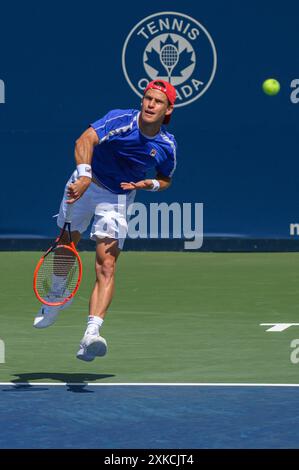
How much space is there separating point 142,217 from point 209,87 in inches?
59.5

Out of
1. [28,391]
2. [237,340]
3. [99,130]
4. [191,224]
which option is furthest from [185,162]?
[28,391]

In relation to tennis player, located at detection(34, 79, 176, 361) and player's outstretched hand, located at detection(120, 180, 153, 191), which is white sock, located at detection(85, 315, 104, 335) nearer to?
tennis player, located at detection(34, 79, 176, 361)

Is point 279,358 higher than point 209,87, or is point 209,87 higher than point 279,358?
point 209,87

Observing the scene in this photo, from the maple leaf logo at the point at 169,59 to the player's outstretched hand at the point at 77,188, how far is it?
7058 millimetres

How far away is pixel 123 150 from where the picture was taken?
721cm

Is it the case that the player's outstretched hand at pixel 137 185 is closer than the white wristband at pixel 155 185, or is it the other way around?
the player's outstretched hand at pixel 137 185

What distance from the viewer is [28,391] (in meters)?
6.38

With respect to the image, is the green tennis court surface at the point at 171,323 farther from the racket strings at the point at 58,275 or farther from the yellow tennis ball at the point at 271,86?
the yellow tennis ball at the point at 271,86

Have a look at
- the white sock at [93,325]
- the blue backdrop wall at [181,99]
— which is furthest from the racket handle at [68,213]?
the blue backdrop wall at [181,99]

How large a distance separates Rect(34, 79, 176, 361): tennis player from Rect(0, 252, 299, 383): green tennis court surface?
391 millimetres

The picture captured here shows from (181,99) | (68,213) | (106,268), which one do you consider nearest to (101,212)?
(68,213)

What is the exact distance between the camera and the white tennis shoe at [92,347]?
661 cm
